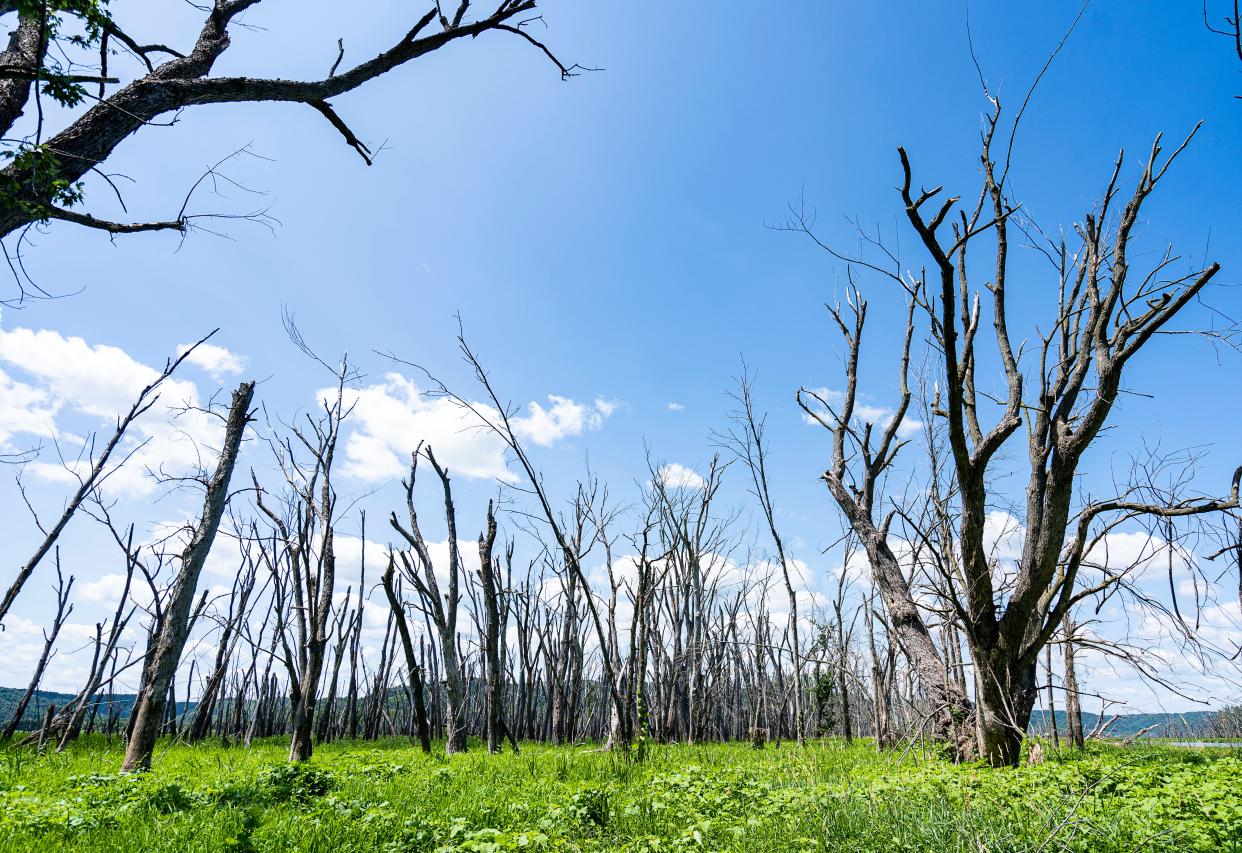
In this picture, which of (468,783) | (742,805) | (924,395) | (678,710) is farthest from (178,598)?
(678,710)

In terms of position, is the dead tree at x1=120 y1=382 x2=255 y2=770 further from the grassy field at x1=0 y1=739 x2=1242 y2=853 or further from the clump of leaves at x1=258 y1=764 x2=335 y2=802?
the clump of leaves at x1=258 y1=764 x2=335 y2=802

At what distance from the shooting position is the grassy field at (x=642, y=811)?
138 inches

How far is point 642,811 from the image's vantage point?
4.80m

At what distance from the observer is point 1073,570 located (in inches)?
285

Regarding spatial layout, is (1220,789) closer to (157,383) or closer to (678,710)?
(157,383)

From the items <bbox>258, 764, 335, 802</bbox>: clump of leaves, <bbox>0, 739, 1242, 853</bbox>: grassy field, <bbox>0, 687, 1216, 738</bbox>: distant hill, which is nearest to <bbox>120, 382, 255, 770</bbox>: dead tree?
<bbox>0, 739, 1242, 853</bbox>: grassy field

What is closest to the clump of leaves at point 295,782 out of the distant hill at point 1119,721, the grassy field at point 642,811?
the grassy field at point 642,811

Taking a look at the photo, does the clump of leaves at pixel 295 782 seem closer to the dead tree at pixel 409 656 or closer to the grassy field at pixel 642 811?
the grassy field at pixel 642 811

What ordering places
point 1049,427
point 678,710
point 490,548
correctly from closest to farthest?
1. point 1049,427
2. point 490,548
3. point 678,710

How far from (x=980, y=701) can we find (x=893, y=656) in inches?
559

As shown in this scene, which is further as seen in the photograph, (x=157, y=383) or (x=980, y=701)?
(x=157, y=383)

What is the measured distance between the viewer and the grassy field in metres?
3.50

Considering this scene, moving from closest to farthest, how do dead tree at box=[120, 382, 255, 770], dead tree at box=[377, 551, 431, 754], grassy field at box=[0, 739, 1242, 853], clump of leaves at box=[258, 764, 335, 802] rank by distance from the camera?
1. grassy field at box=[0, 739, 1242, 853]
2. clump of leaves at box=[258, 764, 335, 802]
3. dead tree at box=[120, 382, 255, 770]
4. dead tree at box=[377, 551, 431, 754]

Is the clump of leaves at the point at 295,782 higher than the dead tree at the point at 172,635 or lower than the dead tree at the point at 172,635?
lower
